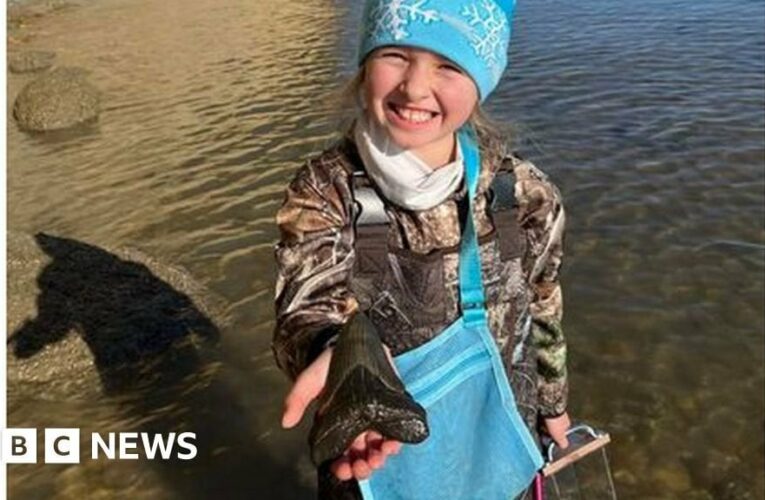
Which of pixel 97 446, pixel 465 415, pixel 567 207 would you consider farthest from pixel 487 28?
pixel 567 207

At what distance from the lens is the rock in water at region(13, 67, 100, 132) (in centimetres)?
1463

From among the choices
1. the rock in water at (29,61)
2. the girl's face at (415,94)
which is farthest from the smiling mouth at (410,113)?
the rock in water at (29,61)

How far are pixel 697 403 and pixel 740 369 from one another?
0.61 meters

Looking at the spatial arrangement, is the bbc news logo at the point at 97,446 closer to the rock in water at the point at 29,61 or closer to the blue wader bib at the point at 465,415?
the blue wader bib at the point at 465,415

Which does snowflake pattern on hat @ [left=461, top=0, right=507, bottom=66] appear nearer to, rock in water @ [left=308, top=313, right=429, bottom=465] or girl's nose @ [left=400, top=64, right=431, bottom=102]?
girl's nose @ [left=400, top=64, right=431, bottom=102]

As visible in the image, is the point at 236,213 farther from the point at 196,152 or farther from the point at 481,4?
the point at 481,4

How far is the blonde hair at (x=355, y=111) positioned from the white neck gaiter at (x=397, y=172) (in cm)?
15

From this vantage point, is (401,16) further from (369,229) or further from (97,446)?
(97,446)

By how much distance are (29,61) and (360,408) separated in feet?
65.3

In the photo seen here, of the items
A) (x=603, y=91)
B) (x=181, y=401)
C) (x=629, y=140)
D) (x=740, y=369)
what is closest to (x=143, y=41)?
(x=603, y=91)

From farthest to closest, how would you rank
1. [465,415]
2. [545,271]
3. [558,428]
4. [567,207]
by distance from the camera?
[567,207]
[558,428]
[545,271]
[465,415]

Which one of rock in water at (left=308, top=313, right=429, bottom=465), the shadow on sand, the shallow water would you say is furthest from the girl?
the shadow on sand

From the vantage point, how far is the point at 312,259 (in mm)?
2668

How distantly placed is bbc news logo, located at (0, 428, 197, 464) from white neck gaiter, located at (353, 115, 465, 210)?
13.3 ft
